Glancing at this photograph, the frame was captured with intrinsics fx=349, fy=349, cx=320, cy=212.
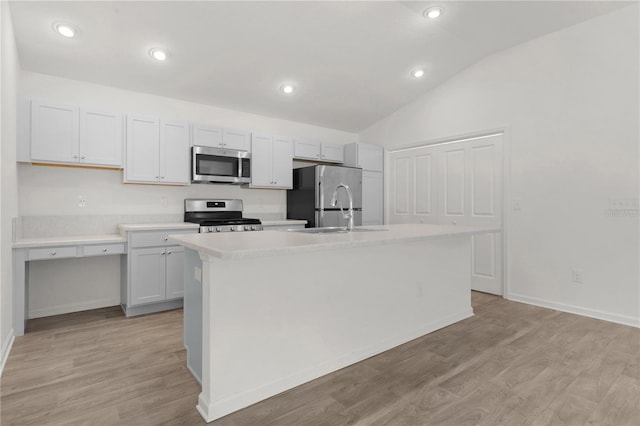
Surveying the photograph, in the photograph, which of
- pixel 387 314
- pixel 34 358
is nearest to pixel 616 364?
pixel 387 314

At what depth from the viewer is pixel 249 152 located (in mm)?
4422

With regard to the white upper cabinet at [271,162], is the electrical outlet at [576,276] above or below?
below

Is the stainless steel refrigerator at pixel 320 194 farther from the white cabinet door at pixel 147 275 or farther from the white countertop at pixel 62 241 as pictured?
the white countertop at pixel 62 241

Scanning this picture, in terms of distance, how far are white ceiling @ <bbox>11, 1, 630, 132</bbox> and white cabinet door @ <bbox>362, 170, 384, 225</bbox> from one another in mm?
1380

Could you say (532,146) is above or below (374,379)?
above

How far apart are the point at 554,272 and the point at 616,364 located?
1.47 m

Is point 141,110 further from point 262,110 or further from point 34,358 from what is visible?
point 34,358

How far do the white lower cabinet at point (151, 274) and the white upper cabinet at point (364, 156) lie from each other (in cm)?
276

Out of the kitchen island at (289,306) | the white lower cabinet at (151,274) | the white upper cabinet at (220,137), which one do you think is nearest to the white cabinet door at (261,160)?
the white upper cabinet at (220,137)

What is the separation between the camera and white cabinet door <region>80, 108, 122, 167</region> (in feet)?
11.1

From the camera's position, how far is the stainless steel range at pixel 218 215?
3854 mm

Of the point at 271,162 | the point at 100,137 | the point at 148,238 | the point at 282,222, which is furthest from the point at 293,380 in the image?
the point at 271,162

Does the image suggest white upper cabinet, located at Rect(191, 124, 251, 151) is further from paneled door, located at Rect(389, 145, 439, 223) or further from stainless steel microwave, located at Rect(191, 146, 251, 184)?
paneled door, located at Rect(389, 145, 439, 223)

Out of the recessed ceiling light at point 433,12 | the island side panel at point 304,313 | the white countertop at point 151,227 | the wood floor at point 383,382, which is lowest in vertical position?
the wood floor at point 383,382
